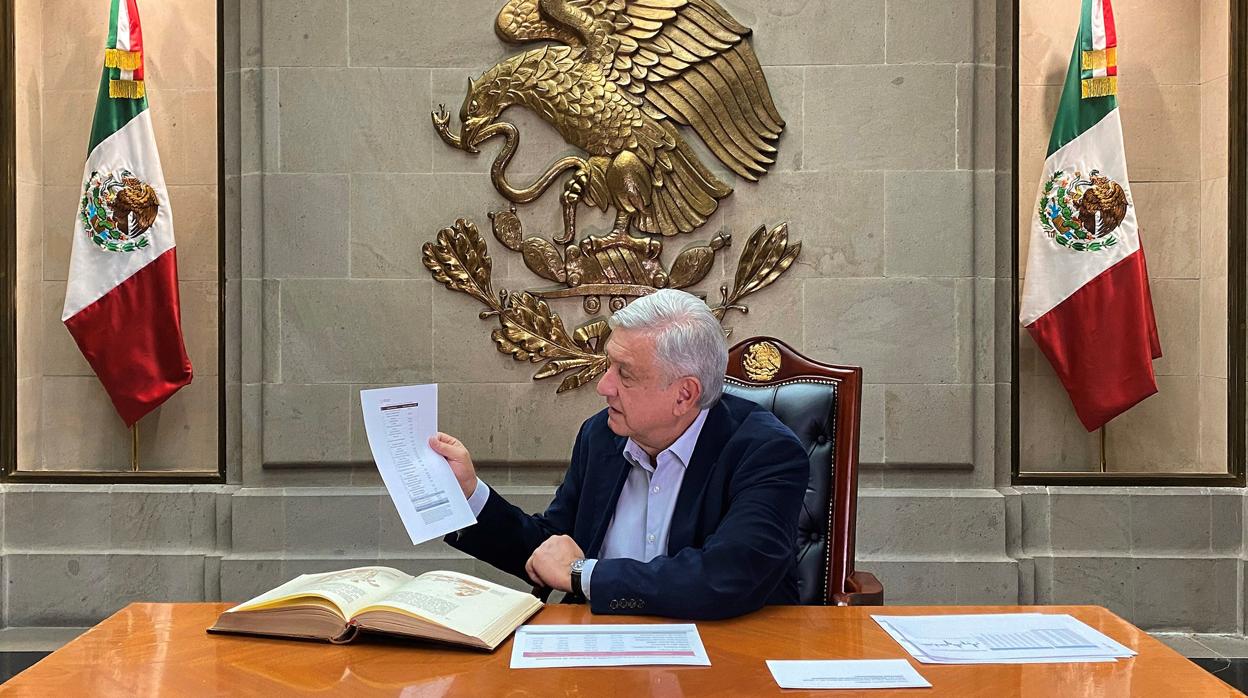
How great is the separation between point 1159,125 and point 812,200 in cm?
163

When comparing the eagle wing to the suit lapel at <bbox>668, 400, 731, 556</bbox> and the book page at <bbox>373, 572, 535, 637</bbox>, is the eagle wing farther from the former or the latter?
the book page at <bbox>373, 572, 535, 637</bbox>

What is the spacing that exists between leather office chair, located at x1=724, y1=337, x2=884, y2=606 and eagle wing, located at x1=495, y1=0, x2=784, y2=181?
5.51 feet

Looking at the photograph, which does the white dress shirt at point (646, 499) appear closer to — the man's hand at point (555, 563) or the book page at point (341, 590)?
the man's hand at point (555, 563)

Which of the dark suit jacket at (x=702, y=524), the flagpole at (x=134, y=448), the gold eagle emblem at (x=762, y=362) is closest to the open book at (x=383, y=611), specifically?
the dark suit jacket at (x=702, y=524)

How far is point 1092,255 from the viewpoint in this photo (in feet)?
14.5

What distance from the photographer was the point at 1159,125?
15.3ft

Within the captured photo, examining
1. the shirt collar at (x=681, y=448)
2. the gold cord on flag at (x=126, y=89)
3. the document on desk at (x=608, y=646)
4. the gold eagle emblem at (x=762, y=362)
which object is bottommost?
the document on desk at (x=608, y=646)

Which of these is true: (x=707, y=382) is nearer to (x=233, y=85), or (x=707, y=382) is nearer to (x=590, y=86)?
(x=590, y=86)

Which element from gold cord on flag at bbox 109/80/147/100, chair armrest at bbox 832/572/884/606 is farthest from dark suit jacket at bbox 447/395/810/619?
gold cord on flag at bbox 109/80/147/100

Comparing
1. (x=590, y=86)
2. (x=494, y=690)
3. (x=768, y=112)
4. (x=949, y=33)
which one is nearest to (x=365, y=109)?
(x=590, y=86)

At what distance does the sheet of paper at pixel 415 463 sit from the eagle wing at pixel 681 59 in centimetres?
248

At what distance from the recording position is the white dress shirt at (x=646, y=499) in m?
2.48

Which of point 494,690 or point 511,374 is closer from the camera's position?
point 494,690

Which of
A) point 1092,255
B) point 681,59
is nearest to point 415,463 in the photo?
point 681,59
